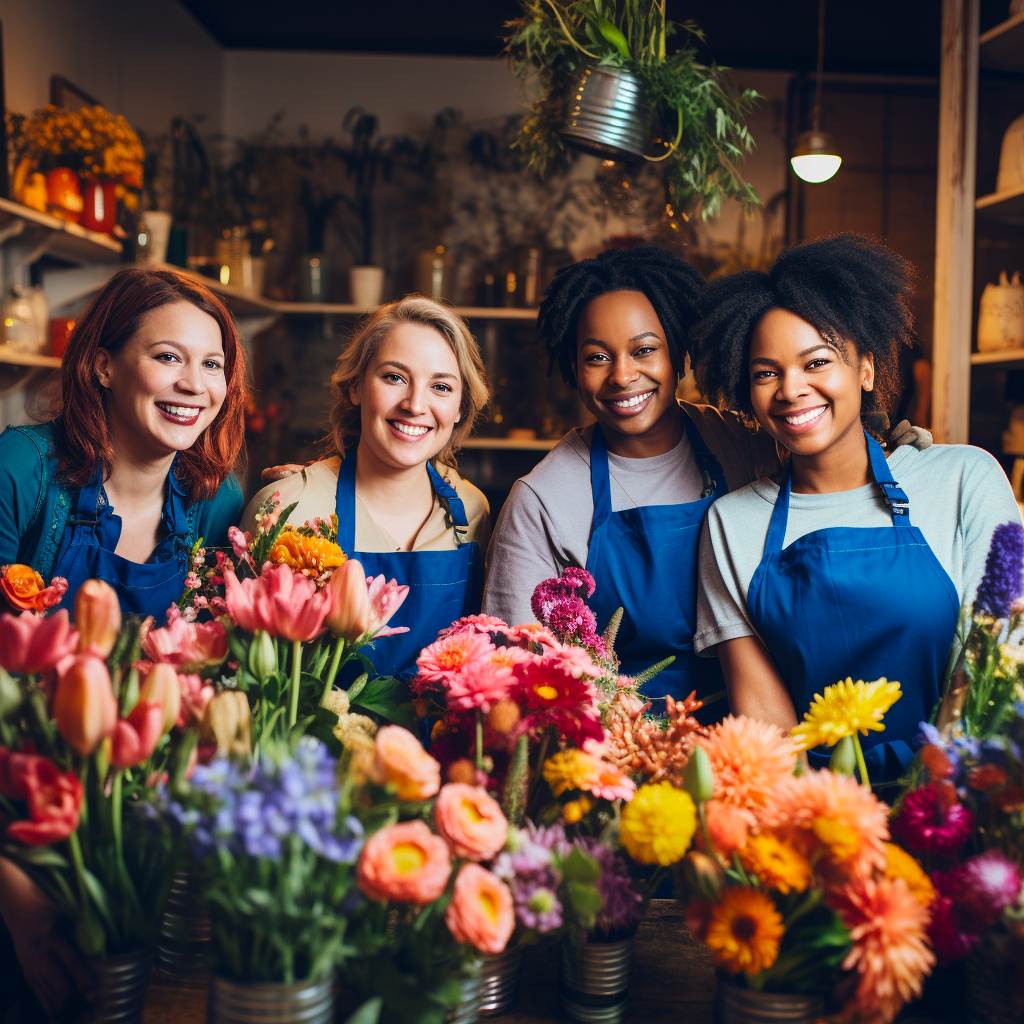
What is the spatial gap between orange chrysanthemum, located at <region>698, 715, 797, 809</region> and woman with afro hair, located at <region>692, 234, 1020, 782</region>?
693 millimetres

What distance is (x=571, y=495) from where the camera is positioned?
6.40ft

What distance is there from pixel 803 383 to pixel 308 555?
2.60 ft

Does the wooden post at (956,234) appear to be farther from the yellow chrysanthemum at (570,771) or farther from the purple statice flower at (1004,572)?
the yellow chrysanthemum at (570,771)

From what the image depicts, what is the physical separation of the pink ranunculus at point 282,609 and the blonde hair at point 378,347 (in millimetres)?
1092

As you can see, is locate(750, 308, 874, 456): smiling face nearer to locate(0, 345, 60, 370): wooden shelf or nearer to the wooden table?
the wooden table

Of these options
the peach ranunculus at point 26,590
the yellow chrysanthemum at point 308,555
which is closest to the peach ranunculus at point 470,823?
the yellow chrysanthemum at point 308,555

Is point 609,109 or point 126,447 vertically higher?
point 609,109

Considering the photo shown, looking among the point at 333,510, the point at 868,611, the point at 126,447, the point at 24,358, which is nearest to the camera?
the point at 868,611

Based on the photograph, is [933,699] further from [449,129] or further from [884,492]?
[449,129]

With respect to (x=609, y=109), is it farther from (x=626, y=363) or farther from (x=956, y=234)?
(x=956, y=234)

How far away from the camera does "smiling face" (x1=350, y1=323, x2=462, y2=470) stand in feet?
6.46

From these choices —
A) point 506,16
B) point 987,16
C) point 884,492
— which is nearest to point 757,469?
point 884,492

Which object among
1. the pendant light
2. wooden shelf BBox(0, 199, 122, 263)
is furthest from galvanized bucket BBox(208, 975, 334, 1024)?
the pendant light

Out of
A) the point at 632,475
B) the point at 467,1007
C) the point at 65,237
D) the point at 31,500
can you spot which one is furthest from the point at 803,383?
the point at 65,237
